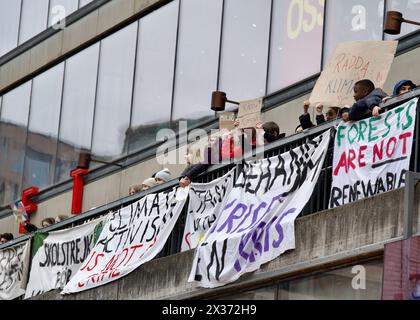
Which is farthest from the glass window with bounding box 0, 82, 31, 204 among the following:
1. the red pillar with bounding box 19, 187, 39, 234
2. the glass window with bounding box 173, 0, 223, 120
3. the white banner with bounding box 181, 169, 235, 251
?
the white banner with bounding box 181, 169, 235, 251

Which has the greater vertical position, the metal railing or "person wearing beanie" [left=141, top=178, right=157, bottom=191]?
"person wearing beanie" [left=141, top=178, right=157, bottom=191]

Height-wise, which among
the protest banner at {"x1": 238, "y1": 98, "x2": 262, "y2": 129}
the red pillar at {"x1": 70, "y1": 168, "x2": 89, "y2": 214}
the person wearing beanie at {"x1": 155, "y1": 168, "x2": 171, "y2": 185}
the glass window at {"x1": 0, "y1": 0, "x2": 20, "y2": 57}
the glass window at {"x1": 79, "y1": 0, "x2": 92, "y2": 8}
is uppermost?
the glass window at {"x1": 0, "y1": 0, "x2": 20, "y2": 57}

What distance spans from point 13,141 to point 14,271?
8.12 metres

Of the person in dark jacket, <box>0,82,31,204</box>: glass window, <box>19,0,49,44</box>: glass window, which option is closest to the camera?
the person in dark jacket

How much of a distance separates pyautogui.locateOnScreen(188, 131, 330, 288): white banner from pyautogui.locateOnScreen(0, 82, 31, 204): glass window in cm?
1421

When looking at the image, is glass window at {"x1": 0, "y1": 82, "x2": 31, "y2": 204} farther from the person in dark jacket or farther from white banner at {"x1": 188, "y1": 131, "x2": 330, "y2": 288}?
the person in dark jacket

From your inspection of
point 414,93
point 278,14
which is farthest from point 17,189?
point 414,93

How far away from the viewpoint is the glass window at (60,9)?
2883cm

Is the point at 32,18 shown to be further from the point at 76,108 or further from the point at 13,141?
the point at 76,108

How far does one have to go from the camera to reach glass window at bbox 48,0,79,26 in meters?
28.8

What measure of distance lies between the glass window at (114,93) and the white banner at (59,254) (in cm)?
391

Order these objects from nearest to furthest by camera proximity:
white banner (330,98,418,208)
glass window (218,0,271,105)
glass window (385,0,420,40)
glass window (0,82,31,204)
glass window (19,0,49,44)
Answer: white banner (330,98,418,208)
glass window (385,0,420,40)
glass window (218,0,271,105)
glass window (0,82,31,204)
glass window (19,0,49,44)

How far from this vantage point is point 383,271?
42.6ft

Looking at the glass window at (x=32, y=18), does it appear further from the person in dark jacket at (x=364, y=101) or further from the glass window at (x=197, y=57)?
the person in dark jacket at (x=364, y=101)
